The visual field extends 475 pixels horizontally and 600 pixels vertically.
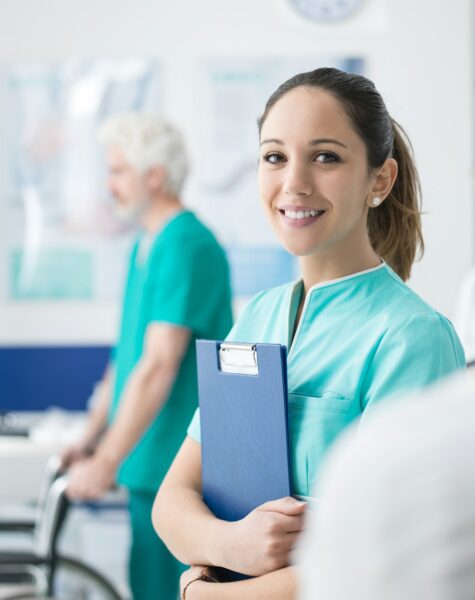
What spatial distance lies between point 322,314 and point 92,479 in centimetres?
148

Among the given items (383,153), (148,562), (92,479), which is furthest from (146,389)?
(383,153)

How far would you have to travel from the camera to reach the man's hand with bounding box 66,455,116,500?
2.57m

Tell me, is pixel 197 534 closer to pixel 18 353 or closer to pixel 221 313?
pixel 221 313

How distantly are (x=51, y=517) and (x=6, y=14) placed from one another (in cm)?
273

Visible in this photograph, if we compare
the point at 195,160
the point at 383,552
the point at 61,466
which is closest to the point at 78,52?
the point at 195,160

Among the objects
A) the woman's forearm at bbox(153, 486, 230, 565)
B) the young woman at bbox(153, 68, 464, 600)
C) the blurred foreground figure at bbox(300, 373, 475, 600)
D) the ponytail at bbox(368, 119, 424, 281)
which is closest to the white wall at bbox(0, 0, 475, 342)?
the ponytail at bbox(368, 119, 424, 281)

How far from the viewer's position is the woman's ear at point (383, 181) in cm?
126

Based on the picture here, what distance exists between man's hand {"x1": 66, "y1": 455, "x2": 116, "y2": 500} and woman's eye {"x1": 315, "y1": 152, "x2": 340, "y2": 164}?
4.98 feet

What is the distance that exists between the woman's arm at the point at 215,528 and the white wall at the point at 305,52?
334 cm

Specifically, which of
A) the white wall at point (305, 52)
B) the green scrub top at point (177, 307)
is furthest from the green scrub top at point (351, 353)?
the white wall at point (305, 52)

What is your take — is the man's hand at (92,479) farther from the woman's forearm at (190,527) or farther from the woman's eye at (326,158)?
the woman's eye at (326,158)

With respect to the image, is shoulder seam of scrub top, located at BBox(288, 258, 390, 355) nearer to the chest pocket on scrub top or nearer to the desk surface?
the chest pocket on scrub top

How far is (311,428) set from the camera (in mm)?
1146

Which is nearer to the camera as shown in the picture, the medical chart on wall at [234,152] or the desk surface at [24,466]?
the desk surface at [24,466]
